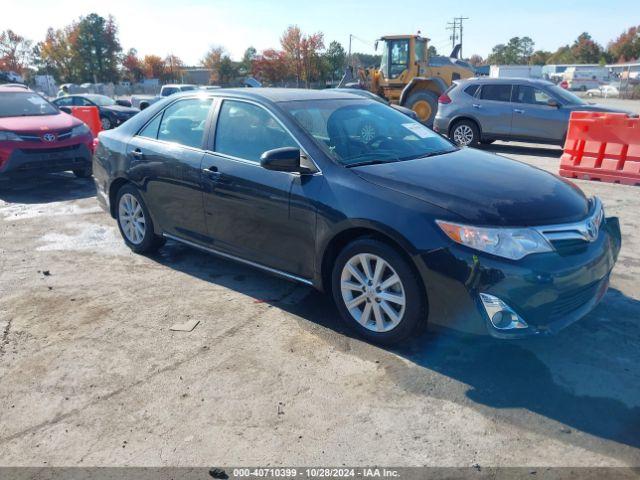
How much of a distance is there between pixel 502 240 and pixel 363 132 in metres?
1.63

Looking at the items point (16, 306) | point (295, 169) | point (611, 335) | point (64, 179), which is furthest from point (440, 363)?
point (64, 179)

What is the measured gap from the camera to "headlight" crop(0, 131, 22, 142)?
27.4 ft

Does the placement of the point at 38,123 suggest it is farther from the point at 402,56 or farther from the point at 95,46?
the point at 95,46

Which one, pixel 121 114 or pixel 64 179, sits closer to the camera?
pixel 64 179

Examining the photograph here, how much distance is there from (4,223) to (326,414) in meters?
5.91

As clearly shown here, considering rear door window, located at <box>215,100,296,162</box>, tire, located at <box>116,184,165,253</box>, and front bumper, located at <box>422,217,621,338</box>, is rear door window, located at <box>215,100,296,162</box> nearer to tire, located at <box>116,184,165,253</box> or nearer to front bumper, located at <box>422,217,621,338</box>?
tire, located at <box>116,184,165,253</box>

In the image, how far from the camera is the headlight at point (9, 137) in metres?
8.36

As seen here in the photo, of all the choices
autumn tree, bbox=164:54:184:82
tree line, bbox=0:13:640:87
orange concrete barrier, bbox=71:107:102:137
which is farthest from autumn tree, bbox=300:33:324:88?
orange concrete barrier, bbox=71:107:102:137

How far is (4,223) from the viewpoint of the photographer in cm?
696

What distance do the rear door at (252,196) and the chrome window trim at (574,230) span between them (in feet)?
4.95

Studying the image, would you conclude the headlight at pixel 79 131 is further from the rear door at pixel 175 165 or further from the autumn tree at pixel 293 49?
the autumn tree at pixel 293 49

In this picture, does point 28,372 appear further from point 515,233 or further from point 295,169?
point 515,233

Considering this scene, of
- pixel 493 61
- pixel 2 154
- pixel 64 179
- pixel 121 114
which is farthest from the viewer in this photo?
pixel 493 61

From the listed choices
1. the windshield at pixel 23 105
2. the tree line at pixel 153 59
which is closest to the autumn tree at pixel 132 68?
the tree line at pixel 153 59
